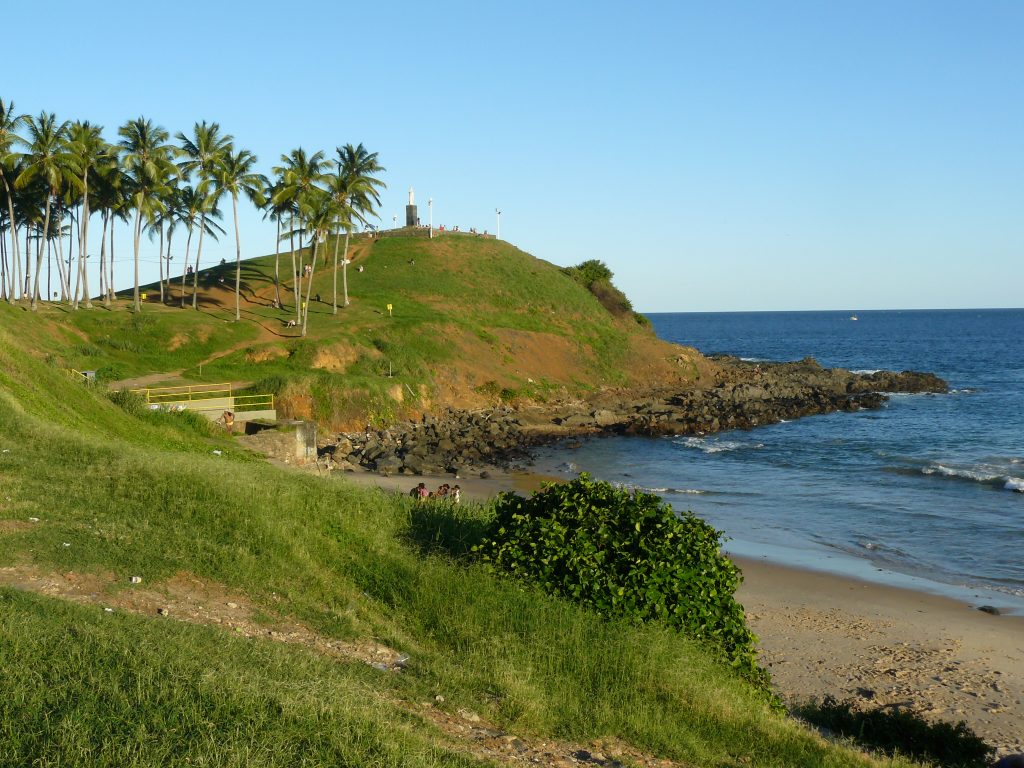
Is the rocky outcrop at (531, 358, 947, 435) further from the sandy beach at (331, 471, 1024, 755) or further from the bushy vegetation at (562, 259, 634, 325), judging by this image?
the sandy beach at (331, 471, 1024, 755)

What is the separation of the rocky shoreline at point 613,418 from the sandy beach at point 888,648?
21034 mm

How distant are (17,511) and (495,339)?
56.5 m

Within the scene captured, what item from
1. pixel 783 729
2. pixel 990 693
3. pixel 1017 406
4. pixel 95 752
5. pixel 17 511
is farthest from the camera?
pixel 1017 406

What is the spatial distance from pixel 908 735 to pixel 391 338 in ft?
176

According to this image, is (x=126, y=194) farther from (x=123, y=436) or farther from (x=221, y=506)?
→ (x=221, y=506)

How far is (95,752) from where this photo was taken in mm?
7344

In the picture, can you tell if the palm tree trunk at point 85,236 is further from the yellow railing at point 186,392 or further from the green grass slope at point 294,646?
the green grass slope at point 294,646

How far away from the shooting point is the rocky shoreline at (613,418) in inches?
1774

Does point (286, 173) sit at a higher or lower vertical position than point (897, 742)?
higher

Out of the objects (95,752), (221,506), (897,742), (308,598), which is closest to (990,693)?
(897,742)

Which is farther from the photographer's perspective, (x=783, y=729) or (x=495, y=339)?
(x=495, y=339)

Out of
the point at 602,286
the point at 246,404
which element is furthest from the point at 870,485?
the point at 602,286

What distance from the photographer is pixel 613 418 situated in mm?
60531

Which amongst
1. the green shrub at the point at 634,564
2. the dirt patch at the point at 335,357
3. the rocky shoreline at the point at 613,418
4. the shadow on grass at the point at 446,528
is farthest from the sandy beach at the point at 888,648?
the dirt patch at the point at 335,357
